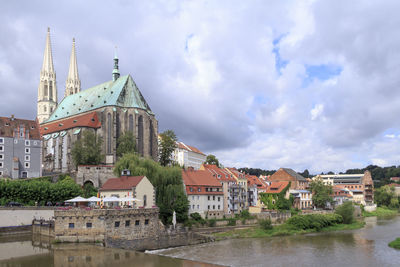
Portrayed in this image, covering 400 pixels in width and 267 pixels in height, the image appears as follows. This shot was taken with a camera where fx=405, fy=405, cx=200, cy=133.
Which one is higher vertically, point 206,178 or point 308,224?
point 206,178

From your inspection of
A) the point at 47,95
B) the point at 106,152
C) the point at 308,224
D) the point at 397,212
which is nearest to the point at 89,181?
the point at 106,152

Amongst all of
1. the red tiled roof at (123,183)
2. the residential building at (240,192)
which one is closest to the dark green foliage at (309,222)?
the residential building at (240,192)

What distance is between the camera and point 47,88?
152 meters

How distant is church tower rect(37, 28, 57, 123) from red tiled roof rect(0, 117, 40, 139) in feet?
191

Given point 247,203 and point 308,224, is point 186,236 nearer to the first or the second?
point 308,224

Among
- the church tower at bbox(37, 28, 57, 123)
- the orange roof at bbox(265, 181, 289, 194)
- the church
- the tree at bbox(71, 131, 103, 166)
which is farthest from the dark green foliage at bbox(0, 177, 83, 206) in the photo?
the church tower at bbox(37, 28, 57, 123)

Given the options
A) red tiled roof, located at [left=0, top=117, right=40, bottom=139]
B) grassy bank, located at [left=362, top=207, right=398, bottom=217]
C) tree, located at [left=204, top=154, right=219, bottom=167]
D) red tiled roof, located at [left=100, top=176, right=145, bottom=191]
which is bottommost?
grassy bank, located at [left=362, top=207, right=398, bottom=217]

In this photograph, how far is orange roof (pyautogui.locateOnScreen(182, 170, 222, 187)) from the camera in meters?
76.6

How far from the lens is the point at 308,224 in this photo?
7056 centimetres

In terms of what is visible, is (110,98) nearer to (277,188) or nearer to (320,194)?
(277,188)

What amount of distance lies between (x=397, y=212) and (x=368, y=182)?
21.5m

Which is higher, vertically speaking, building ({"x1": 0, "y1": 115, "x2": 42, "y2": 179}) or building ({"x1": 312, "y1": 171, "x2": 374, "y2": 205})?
building ({"x1": 0, "y1": 115, "x2": 42, "y2": 179})

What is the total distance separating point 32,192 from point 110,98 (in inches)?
2094

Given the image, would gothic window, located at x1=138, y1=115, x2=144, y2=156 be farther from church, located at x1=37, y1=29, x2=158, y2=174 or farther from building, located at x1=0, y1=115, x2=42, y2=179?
building, located at x1=0, y1=115, x2=42, y2=179
